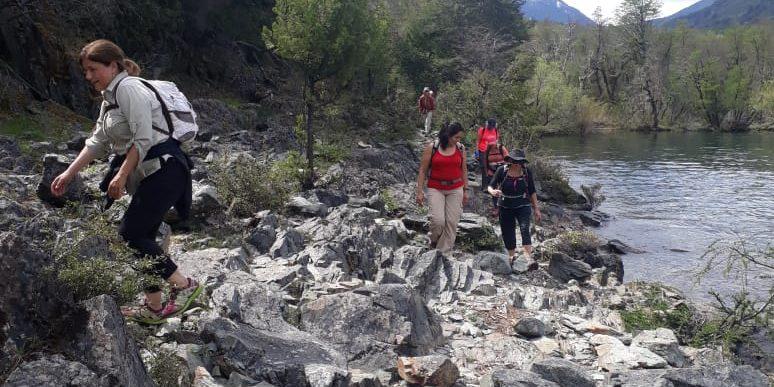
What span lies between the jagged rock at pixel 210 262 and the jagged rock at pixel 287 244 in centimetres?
53

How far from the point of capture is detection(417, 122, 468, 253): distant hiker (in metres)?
7.68

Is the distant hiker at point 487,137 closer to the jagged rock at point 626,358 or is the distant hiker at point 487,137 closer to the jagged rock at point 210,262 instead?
the jagged rock at point 210,262

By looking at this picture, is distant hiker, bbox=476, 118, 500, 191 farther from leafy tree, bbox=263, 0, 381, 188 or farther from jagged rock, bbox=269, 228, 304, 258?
jagged rock, bbox=269, 228, 304, 258

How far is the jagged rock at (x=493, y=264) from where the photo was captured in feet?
28.0

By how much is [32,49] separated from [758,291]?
18209mm

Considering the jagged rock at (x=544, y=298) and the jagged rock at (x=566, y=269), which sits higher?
the jagged rock at (x=544, y=298)

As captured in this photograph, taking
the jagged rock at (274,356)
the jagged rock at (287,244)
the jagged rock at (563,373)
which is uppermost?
the jagged rock at (274,356)

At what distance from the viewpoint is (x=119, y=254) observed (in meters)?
3.76

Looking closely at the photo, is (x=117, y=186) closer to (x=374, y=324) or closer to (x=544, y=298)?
(x=374, y=324)

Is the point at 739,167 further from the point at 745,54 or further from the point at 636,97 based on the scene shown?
the point at 745,54

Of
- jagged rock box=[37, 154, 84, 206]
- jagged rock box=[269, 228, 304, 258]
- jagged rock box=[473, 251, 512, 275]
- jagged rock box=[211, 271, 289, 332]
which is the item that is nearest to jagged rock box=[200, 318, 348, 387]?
jagged rock box=[211, 271, 289, 332]

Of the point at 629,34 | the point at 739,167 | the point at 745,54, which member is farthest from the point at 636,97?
the point at 739,167

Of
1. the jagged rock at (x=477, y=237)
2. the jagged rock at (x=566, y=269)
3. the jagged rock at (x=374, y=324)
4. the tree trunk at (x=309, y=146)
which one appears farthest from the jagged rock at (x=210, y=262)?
the tree trunk at (x=309, y=146)

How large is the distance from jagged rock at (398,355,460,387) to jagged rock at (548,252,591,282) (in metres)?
5.74
